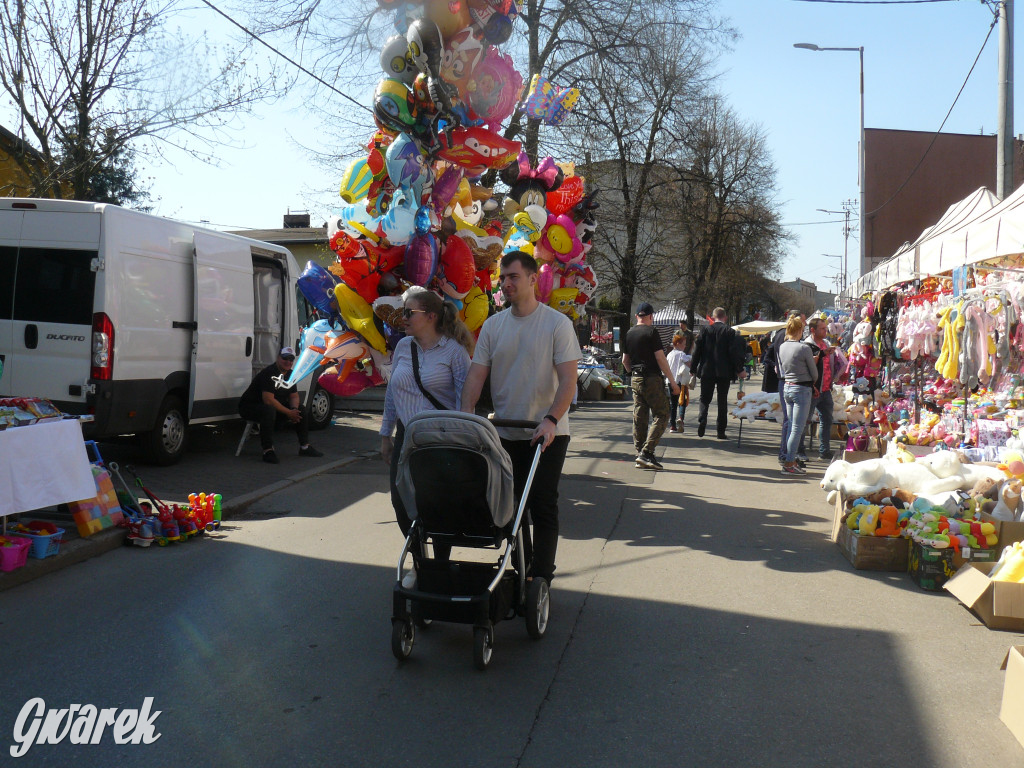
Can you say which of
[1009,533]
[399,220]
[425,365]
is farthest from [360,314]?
[1009,533]

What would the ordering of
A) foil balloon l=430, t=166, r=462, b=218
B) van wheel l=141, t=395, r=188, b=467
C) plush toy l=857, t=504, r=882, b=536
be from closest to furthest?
plush toy l=857, t=504, r=882, b=536 < foil balloon l=430, t=166, r=462, b=218 < van wheel l=141, t=395, r=188, b=467

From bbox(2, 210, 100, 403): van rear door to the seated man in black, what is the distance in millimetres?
2342

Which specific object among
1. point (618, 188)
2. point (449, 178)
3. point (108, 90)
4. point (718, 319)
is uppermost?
point (618, 188)

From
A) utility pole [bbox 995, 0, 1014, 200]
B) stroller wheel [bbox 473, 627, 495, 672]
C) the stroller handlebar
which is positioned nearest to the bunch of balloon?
the stroller handlebar

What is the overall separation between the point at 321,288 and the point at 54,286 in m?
2.83

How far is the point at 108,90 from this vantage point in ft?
45.9

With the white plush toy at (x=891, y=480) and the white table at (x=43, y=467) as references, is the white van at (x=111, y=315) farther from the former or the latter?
the white plush toy at (x=891, y=480)

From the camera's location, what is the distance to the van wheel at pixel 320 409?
42.9ft

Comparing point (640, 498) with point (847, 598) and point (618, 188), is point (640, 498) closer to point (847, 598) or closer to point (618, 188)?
point (847, 598)

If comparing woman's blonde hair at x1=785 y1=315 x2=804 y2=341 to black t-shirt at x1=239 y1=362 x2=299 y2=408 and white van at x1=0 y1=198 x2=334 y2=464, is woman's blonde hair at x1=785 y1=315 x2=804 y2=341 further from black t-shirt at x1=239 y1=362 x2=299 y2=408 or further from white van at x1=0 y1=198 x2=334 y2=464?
white van at x1=0 y1=198 x2=334 y2=464

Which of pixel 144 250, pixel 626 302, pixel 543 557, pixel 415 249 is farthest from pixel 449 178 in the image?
pixel 626 302

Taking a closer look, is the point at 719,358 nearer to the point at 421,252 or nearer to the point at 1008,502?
the point at 421,252

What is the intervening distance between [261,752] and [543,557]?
1.84 metres

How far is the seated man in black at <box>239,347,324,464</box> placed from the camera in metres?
10.4
